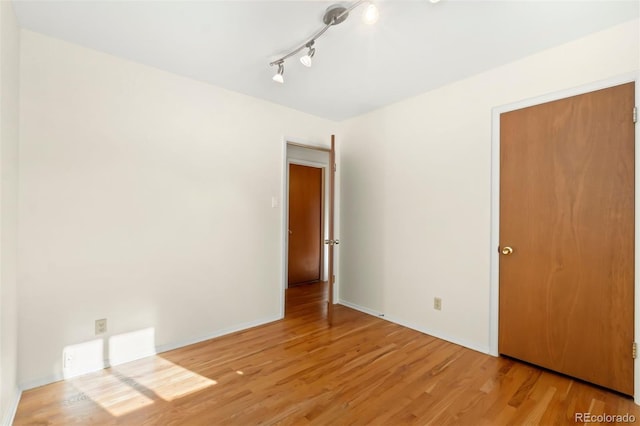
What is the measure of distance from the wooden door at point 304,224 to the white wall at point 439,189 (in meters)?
1.33

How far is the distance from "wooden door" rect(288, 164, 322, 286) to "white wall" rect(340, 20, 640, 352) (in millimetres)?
1330

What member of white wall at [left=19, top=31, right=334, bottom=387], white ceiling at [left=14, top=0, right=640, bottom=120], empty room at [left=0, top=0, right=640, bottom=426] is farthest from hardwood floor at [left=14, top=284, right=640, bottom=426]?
white ceiling at [left=14, top=0, right=640, bottom=120]

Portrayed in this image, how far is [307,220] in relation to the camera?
5.20m

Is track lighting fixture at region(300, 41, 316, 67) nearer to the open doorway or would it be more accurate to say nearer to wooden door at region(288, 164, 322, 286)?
the open doorway

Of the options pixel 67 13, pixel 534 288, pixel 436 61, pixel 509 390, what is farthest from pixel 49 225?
pixel 534 288

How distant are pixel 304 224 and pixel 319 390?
129 inches

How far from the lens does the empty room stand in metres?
1.88

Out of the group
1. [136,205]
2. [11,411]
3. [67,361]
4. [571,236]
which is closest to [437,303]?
[571,236]

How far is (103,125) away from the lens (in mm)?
2342

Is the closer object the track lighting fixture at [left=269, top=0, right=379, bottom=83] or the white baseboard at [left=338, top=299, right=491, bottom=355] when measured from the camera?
the track lighting fixture at [left=269, top=0, right=379, bottom=83]

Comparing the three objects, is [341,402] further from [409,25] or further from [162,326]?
[409,25]

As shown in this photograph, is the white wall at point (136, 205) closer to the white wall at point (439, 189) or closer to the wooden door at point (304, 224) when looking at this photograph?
the white wall at point (439, 189)

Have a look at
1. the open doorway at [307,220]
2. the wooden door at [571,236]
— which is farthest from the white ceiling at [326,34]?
the open doorway at [307,220]

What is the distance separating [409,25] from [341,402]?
251cm
